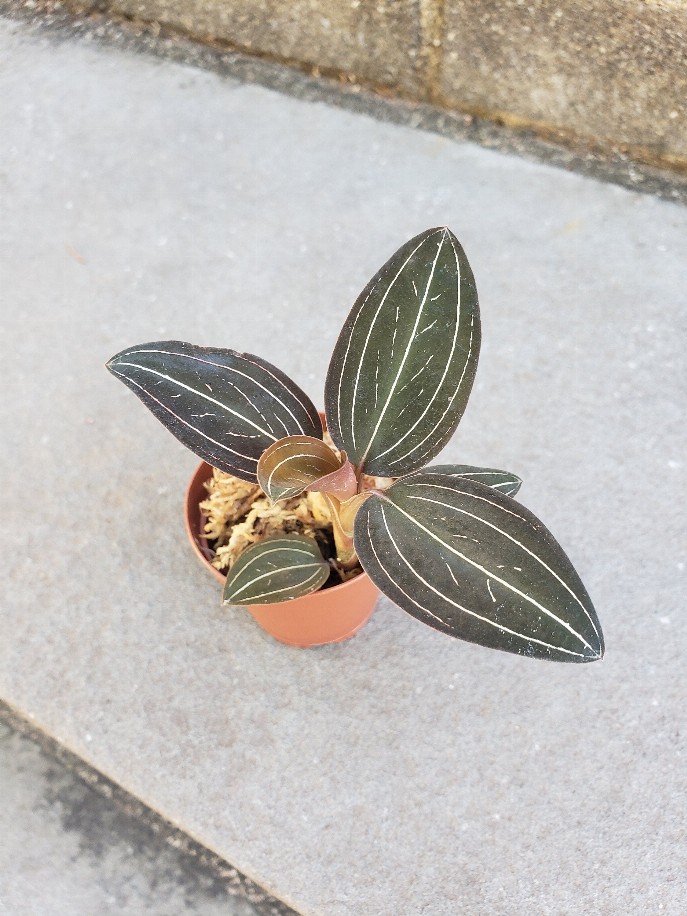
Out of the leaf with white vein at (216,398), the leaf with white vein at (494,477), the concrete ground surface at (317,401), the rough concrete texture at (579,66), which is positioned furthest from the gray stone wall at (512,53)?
the leaf with white vein at (216,398)

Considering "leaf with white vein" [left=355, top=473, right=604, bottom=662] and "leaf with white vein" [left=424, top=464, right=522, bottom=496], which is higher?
"leaf with white vein" [left=355, top=473, right=604, bottom=662]

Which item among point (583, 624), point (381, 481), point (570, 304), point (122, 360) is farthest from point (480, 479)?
point (570, 304)

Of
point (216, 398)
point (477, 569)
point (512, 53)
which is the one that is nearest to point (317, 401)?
point (216, 398)

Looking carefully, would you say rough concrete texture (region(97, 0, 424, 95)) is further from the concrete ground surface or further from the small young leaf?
the small young leaf

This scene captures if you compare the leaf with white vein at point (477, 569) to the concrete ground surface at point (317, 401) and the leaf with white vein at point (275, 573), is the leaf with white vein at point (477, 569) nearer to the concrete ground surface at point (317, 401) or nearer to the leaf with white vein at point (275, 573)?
the leaf with white vein at point (275, 573)

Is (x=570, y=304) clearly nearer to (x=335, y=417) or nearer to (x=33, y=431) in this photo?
(x=335, y=417)

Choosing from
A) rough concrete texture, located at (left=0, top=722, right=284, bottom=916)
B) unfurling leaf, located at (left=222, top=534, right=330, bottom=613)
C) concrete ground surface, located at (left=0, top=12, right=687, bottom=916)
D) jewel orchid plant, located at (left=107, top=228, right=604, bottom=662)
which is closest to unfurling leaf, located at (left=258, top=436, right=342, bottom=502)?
jewel orchid plant, located at (left=107, top=228, right=604, bottom=662)

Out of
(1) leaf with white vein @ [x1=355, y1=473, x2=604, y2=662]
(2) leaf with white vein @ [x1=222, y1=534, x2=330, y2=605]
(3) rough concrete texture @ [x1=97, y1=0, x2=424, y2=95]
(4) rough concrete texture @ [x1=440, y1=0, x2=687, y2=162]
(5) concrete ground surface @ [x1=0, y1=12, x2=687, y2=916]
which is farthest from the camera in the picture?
(3) rough concrete texture @ [x1=97, y1=0, x2=424, y2=95]

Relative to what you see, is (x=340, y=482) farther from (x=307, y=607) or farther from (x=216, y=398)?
(x=307, y=607)
